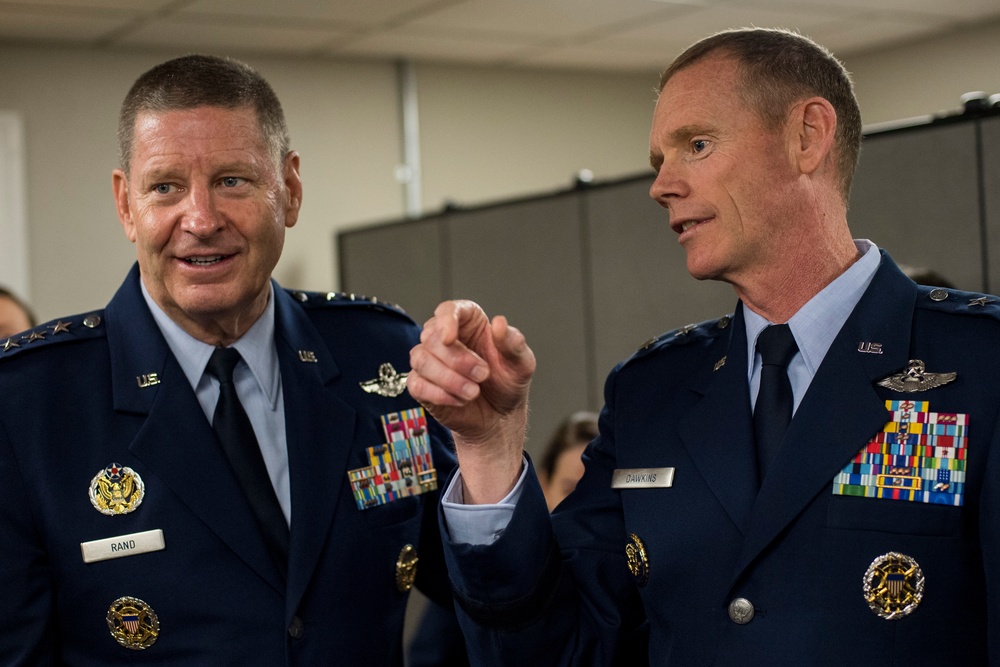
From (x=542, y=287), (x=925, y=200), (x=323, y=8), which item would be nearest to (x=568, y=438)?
(x=542, y=287)

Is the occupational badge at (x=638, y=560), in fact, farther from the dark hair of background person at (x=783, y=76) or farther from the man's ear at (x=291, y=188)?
the man's ear at (x=291, y=188)

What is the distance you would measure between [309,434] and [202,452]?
156mm

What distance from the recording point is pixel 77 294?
5414 mm

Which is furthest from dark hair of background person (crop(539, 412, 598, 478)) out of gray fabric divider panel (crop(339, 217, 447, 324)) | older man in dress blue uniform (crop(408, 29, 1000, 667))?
older man in dress blue uniform (crop(408, 29, 1000, 667))

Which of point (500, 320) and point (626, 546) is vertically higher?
point (500, 320)

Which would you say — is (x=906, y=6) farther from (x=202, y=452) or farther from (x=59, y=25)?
(x=202, y=452)

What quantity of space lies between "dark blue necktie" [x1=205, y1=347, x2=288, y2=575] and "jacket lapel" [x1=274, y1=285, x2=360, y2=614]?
0.08ft

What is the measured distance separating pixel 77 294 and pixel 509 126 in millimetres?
2561

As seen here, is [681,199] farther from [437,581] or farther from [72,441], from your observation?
[72,441]

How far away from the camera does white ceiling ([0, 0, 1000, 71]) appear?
497 cm

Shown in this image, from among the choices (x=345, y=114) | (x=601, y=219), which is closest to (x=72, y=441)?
(x=601, y=219)

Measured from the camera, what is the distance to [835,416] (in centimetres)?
132

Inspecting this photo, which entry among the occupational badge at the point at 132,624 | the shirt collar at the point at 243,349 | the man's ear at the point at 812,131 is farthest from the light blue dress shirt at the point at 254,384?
the man's ear at the point at 812,131

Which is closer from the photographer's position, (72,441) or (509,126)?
(72,441)
